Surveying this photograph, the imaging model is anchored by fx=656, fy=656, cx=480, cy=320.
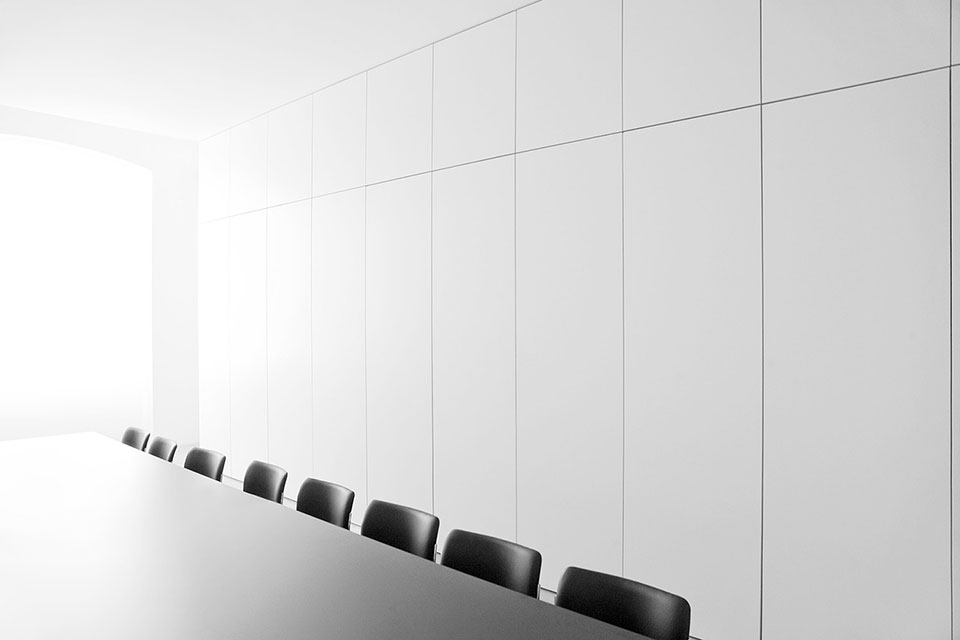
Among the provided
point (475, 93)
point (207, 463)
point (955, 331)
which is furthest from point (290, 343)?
point (955, 331)

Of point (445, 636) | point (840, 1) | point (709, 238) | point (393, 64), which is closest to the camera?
point (445, 636)

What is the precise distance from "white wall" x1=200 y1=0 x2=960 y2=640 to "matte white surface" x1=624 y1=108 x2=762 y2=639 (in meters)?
0.01

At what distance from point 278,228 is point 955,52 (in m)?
5.38

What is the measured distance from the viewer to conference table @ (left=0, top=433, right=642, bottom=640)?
1852mm

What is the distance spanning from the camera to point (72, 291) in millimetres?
8312

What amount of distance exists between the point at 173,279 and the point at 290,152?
263 centimetres

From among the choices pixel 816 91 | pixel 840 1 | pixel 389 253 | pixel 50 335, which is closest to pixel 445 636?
pixel 816 91

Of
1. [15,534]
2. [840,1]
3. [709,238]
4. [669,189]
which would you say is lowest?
[15,534]

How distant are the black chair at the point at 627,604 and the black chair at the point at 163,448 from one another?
3.38 meters

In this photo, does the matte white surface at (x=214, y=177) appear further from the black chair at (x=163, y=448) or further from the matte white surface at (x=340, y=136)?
the black chair at (x=163, y=448)

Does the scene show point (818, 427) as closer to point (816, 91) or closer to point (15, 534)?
point (816, 91)

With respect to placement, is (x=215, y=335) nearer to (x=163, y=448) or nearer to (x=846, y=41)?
(x=163, y=448)

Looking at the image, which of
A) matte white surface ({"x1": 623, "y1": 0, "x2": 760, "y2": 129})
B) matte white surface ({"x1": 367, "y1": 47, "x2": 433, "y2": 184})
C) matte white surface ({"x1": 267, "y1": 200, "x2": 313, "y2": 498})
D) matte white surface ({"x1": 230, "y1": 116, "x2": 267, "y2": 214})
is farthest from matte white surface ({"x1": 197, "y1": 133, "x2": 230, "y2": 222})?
matte white surface ({"x1": 623, "y1": 0, "x2": 760, "y2": 129})

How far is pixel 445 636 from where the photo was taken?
1.80 metres
